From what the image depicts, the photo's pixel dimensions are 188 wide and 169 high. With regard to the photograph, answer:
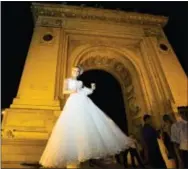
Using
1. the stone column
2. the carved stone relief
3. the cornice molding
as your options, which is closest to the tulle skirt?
the stone column

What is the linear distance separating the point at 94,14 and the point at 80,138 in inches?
360

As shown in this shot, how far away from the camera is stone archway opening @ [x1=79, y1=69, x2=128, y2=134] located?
475 inches

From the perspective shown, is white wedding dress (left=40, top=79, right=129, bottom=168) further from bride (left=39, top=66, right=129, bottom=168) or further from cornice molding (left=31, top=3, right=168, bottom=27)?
cornice molding (left=31, top=3, right=168, bottom=27)

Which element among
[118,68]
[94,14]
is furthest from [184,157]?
[94,14]

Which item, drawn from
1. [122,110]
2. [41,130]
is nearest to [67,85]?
[41,130]

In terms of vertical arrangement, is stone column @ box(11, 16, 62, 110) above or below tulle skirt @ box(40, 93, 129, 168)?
above

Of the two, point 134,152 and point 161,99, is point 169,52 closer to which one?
Answer: point 161,99

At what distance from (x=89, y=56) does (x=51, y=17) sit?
2859mm

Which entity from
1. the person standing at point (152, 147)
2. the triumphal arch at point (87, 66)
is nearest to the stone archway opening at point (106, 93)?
the triumphal arch at point (87, 66)

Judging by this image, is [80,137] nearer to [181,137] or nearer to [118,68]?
[181,137]

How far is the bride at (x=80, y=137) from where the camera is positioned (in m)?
3.98

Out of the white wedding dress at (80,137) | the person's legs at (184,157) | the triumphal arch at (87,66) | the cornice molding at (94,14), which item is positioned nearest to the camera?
the white wedding dress at (80,137)

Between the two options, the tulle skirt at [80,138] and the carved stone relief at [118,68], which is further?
the carved stone relief at [118,68]

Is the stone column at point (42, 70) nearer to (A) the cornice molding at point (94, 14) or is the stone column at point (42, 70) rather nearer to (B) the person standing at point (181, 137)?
(A) the cornice molding at point (94, 14)
